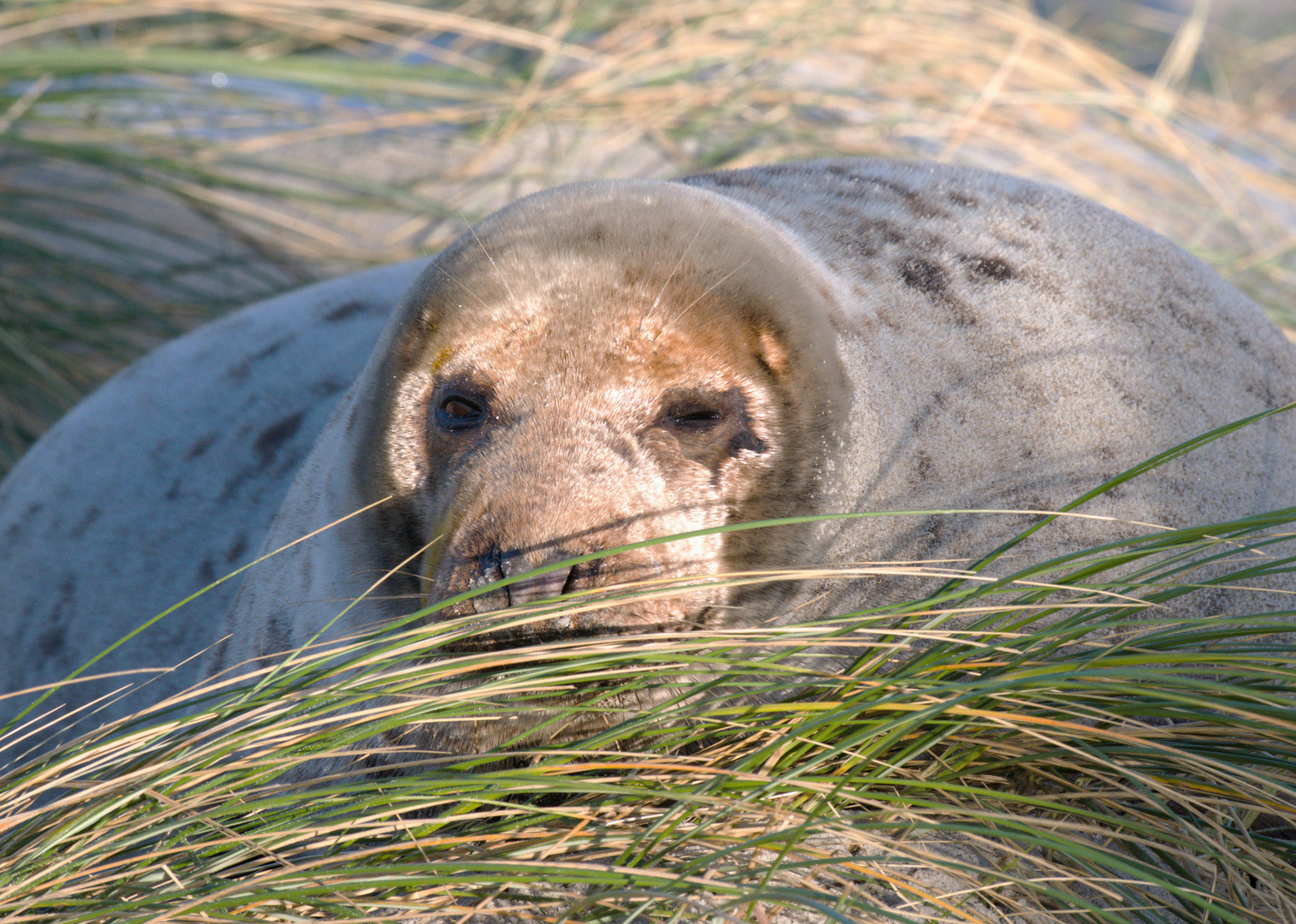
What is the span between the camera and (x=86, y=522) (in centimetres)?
287

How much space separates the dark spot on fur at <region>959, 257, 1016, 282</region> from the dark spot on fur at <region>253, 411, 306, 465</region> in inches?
60.2

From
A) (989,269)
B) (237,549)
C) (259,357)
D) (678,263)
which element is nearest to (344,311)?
(259,357)

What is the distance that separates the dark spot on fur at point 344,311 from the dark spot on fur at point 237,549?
62cm

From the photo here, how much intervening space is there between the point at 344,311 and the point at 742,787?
6.26 ft

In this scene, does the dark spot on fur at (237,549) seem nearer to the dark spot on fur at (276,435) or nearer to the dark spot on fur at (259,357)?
the dark spot on fur at (276,435)

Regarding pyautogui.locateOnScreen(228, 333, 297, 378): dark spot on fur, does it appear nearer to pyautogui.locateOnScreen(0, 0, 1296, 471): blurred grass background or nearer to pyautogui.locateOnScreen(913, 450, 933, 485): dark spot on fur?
pyautogui.locateOnScreen(0, 0, 1296, 471): blurred grass background

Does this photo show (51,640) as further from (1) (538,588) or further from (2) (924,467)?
(2) (924,467)

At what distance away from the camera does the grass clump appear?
1.33 meters

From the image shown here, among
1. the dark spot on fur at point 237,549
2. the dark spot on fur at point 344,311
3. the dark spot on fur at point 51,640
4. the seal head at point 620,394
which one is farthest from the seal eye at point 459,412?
the dark spot on fur at point 51,640

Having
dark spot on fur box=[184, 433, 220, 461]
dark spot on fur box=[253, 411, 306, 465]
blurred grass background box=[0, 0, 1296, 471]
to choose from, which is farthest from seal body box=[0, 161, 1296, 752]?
blurred grass background box=[0, 0, 1296, 471]

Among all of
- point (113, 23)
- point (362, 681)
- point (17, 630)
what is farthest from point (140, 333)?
point (362, 681)

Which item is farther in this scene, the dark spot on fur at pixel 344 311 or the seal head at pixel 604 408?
the dark spot on fur at pixel 344 311

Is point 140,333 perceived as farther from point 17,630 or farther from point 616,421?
Answer: point 616,421

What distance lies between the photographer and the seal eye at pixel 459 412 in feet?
5.55
